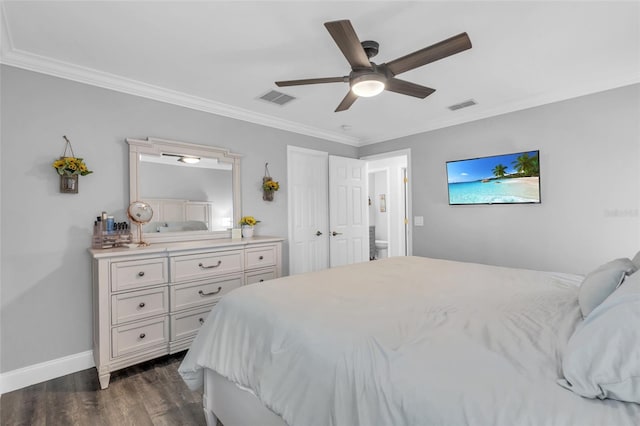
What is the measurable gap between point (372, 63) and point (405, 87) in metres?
0.40

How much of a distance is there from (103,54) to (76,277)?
6.00 ft

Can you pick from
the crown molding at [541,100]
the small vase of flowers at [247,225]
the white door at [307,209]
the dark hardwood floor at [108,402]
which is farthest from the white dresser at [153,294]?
the crown molding at [541,100]

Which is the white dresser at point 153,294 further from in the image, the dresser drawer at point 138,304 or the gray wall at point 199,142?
the gray wall at point 199,142

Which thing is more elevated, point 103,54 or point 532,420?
point 103,54

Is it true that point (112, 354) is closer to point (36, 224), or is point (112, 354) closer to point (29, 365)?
point (29, 365)

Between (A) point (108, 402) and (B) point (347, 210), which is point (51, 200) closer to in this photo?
Answer: (A) point (108, 402)

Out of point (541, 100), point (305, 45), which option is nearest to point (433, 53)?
point (305, 45)

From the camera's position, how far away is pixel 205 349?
168cm

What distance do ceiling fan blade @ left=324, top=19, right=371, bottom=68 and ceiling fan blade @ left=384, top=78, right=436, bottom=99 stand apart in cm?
28

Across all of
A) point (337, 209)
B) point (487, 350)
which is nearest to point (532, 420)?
point (487, 350)

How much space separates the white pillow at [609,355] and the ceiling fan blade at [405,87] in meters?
1.75

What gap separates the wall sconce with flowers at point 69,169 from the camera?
7.96 ft

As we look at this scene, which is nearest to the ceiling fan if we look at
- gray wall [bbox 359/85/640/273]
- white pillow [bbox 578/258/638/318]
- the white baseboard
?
white pillow [bbox 578/258/638/318]

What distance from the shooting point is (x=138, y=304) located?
2424mm
